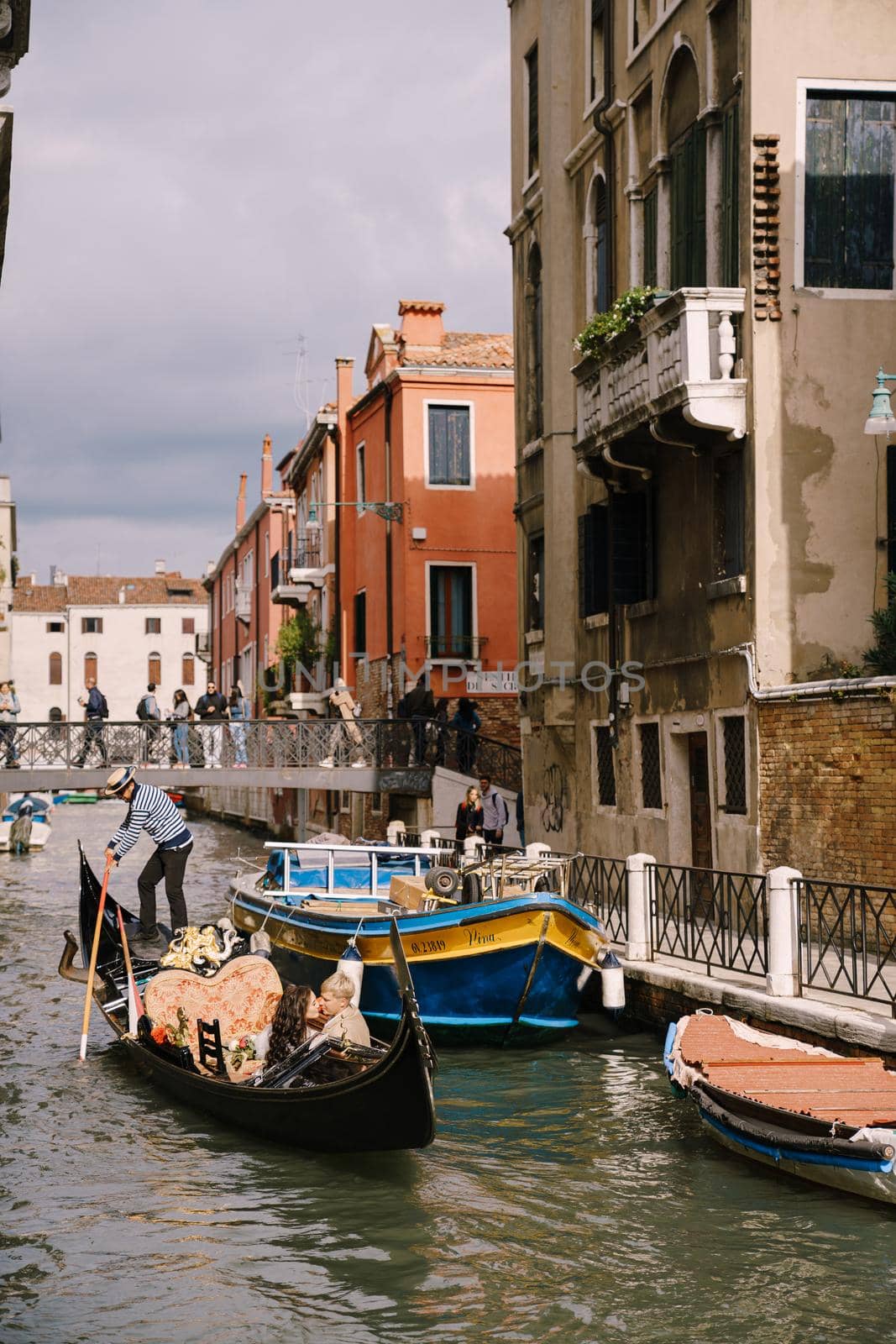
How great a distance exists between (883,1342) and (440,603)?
2164 cm

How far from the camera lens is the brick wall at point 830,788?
11.9m

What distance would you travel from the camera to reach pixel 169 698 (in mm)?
79312

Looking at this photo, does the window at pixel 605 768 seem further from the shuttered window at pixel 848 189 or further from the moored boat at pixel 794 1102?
the moored boat at pixel 794 1102

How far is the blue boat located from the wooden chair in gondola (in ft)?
7.06

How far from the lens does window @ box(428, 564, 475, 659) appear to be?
2754 cm

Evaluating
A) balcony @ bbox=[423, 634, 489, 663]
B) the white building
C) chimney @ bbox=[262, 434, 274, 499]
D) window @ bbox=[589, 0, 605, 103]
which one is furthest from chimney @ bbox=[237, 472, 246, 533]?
window @ bbox=[589, 0, 605, 103]

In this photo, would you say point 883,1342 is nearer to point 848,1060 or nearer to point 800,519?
point 848,1060

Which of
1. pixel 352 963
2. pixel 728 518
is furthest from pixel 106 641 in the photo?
pixel 352 963

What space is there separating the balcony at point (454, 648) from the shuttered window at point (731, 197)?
543 inches

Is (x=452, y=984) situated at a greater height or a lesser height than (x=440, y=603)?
lesser

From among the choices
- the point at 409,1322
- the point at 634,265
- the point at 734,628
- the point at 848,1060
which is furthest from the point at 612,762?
the point at 409,1322

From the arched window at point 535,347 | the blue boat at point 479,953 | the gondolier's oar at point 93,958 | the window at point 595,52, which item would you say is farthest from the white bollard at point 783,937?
the window at point 595,52

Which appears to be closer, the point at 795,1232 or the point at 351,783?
the point at 795,1232

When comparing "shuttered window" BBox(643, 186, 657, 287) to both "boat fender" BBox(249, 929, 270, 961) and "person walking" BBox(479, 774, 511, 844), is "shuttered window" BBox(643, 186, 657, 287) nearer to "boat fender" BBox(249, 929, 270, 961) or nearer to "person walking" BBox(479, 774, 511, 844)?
"person walking" BBox(479, 774, 511, 844)
